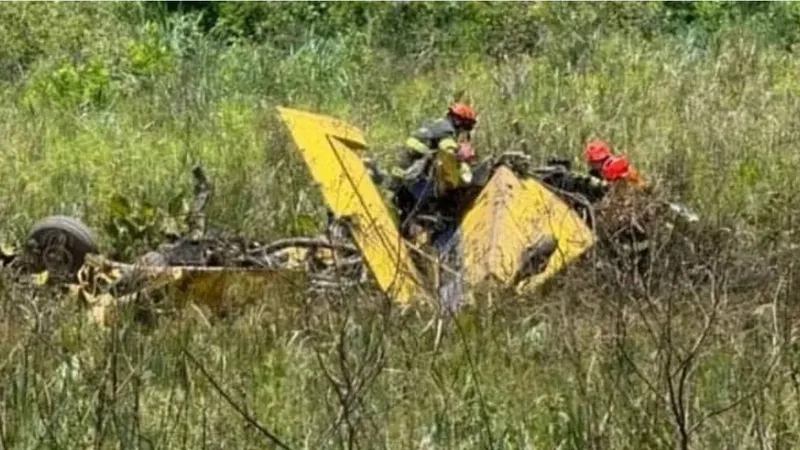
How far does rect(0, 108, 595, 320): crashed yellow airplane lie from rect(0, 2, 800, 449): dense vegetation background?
0.23 metres

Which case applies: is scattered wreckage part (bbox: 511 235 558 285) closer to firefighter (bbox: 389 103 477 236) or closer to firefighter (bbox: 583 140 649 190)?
firefighter (bbox: 389 103 477 236)

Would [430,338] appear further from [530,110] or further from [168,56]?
[168,56]

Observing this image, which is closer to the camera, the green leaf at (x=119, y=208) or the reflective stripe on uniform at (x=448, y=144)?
the reflective stripe on uniform at (x=448, y=144)

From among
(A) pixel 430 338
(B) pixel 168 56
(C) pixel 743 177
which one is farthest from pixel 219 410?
(B) pixel 168 56

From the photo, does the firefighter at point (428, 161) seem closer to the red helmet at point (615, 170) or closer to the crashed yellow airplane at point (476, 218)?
the crashed yellow airplane at point (476, 218)

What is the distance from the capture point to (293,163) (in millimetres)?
7531

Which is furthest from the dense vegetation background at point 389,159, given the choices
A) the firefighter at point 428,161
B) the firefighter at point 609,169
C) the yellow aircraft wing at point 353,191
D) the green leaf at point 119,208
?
the firefighter at point 428,161

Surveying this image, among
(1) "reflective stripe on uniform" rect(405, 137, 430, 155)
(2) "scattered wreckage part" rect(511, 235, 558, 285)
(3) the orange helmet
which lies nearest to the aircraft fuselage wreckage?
(2) "scattered wreckage part" rect(511, 235, 558, 285)

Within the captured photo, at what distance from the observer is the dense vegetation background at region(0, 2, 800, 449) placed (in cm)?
338

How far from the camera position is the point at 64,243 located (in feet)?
19.5

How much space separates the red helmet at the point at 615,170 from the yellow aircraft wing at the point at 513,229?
0.94ft

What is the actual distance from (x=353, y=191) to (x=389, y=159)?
2517 millimetres

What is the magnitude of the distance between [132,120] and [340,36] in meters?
2.38

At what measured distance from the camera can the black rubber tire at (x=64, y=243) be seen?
5852mm
